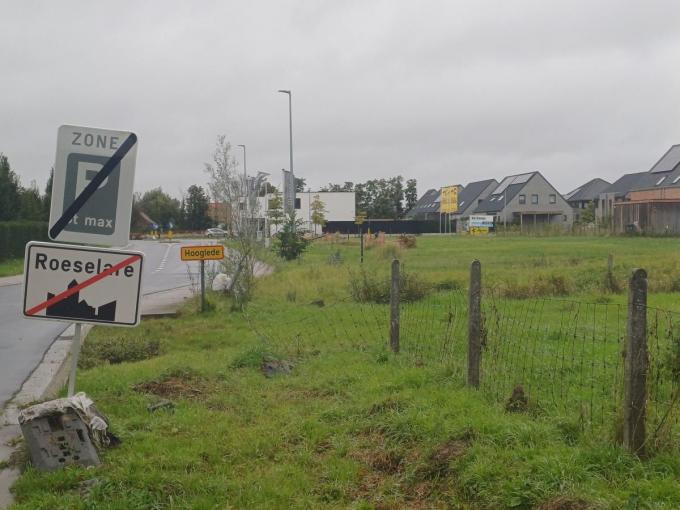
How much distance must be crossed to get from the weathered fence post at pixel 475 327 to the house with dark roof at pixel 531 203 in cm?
7703

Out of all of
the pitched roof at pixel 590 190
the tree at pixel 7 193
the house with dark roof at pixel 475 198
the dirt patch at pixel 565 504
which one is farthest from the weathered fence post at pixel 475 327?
the pitched roof at pixel 590 190

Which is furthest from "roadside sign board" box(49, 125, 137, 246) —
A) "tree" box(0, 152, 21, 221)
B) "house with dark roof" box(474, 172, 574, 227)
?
"house with dark roof" box(474, 172, 574, 227)

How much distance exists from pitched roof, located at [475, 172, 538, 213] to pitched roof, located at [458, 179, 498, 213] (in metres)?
1.95

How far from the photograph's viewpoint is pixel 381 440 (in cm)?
536

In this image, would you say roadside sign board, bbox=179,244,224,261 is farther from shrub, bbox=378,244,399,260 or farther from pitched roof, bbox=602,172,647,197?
pitched roof, bbox=602,172,647,197

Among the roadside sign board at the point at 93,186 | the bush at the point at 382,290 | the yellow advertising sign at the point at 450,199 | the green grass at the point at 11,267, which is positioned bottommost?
the green grass at the point at 11,267

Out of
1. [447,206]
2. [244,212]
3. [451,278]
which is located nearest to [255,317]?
[244,212]

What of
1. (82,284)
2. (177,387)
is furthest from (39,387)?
(82,284)

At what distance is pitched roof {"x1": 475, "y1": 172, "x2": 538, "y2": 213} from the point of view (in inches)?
3260

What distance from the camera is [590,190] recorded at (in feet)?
319

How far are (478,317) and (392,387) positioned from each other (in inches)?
40.7

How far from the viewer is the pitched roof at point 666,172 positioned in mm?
56584

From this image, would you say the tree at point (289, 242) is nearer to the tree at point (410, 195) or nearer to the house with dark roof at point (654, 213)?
the house with dark roof at point (654, 213)

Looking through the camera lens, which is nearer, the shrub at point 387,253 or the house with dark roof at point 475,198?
the shrub at point 387,253
